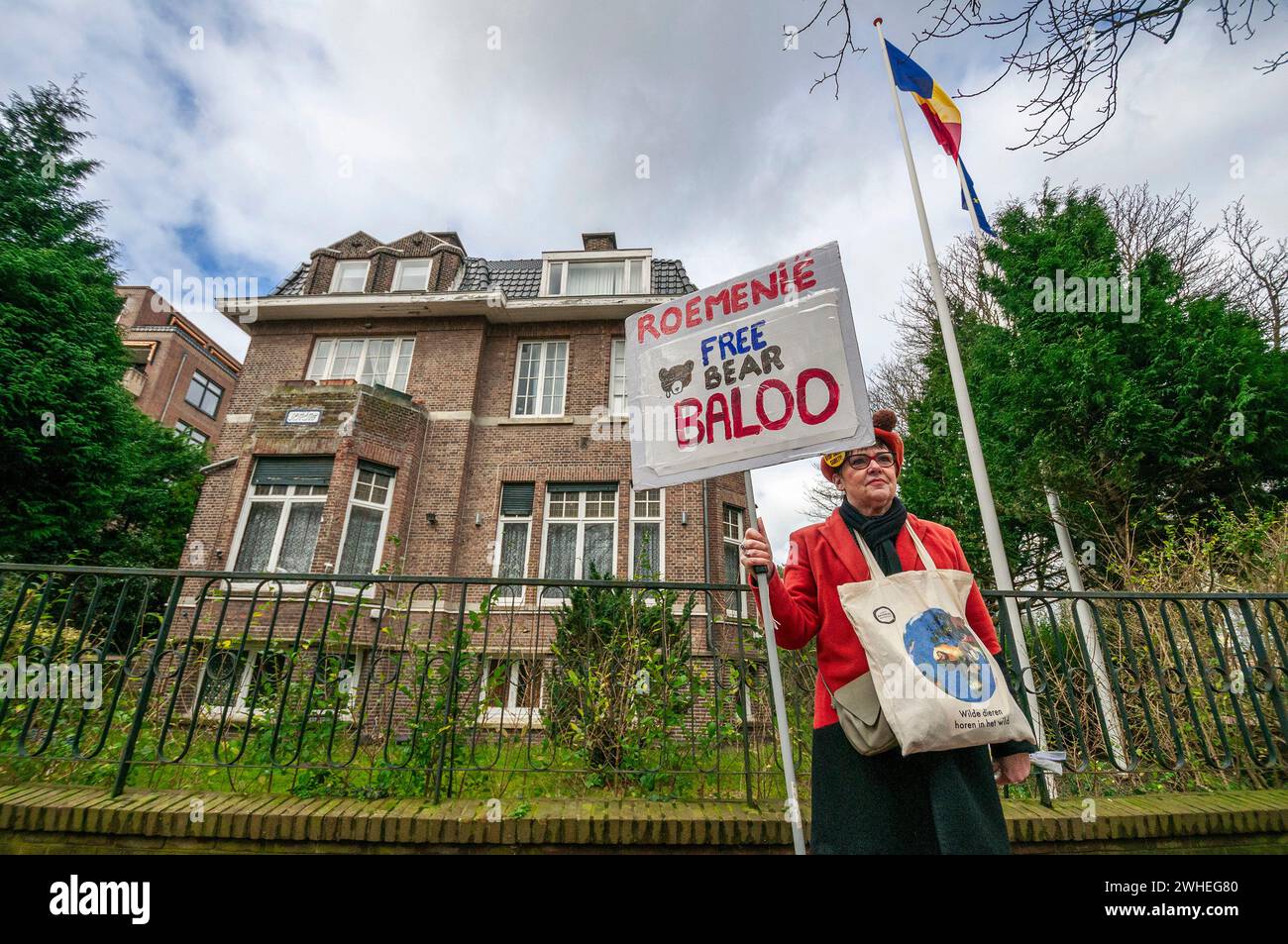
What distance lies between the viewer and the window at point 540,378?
43.4 ft

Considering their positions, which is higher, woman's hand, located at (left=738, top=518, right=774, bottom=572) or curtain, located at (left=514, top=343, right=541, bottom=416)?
curtain, located at (left=514, top=343, right=541, bottom=416)

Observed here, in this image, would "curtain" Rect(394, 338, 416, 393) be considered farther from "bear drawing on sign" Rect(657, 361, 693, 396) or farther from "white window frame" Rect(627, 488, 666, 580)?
"bear drawing on sign" Rect(657, 361, 693, 396)

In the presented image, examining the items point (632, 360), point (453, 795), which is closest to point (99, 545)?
point (453, 795)

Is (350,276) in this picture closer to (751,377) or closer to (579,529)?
(579,529)

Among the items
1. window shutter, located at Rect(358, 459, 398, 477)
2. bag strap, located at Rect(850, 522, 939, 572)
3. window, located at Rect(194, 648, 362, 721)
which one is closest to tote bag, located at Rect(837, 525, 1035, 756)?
bag strap, located at Rect(850, 522, 939, 572)

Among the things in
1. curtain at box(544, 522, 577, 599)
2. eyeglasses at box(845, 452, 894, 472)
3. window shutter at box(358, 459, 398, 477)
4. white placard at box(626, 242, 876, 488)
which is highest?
window shutter at box(358, 459, 398, 477)

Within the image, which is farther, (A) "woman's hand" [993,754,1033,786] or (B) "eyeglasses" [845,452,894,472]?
(B) "eyeglasses" [845,452,894,472]

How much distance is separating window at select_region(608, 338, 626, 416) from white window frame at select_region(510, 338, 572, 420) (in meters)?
1.09

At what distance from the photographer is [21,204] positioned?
13.4 meters

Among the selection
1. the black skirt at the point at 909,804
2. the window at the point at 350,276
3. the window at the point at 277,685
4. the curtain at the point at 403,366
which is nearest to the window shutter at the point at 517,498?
the curtain at the point at 403,366

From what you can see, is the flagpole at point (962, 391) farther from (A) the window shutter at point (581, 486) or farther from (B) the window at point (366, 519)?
(B) the window at point (366, 519)

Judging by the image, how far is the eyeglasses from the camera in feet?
7.20

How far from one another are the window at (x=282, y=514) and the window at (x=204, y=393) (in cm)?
2478

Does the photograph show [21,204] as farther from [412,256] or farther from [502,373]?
[502,373]
